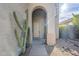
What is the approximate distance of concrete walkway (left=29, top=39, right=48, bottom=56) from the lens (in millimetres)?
2088

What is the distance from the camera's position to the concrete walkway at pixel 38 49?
2.09 metres

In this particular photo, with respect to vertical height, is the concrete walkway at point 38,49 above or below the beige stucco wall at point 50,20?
below

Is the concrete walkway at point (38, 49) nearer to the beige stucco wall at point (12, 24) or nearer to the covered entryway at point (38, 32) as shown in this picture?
the covered entryway at point (38, 32)

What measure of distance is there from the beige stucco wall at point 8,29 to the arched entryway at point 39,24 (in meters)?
0.19

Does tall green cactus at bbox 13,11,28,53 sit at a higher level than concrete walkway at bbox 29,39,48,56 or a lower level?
higher

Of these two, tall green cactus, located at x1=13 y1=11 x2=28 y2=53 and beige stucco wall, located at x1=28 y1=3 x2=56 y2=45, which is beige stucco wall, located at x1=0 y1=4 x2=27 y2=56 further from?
beige stucco wall, located at x1=28 y1=3 x2=56 y2=45

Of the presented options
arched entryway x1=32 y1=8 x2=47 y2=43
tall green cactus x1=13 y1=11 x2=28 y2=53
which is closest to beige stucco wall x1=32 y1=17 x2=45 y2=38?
arched entryway x1=32 y1=8 x2=47 y2=43

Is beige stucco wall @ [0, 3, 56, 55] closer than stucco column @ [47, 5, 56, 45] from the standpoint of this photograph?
Yes

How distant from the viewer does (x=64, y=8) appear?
82.4 inches

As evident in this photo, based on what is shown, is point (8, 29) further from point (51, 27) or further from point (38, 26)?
point (51, 27)

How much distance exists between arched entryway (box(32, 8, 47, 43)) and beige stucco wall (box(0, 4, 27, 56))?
19 cm

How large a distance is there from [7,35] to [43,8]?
1.98 ft

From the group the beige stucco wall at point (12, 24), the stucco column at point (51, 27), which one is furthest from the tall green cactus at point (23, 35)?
the stucco column at point (51, 27)

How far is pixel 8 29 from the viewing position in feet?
6.59
